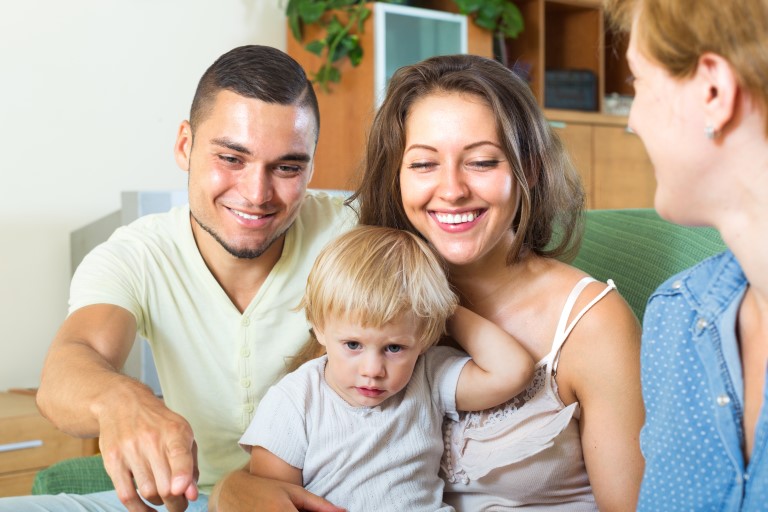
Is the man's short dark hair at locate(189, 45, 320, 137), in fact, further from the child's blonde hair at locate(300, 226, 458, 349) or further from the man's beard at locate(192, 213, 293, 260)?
the child's blonde hair at locate(300, 226, 458, 349)

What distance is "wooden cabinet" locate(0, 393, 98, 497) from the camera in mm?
2588

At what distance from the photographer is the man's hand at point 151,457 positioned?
105 centimetres

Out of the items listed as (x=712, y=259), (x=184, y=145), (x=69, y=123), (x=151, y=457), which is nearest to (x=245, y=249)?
(x=184, y=145)

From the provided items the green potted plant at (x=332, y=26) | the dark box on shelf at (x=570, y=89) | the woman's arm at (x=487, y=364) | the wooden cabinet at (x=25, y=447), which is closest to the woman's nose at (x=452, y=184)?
the woman's arm at (x=487, y=364)

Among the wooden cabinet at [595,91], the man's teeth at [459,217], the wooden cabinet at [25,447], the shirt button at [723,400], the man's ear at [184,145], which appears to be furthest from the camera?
the wooden cabinet at [595,91]

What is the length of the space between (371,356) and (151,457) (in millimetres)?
382

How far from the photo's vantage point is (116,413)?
1153mm

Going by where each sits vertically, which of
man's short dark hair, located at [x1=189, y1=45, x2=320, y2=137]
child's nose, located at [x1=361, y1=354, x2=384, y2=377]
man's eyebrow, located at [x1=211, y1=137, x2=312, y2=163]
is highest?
man's short dark hair, located at [x1=189, y1=45, x2=320, y2=137]

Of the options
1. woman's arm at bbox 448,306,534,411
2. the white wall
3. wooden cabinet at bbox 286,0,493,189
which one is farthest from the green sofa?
wooden cabinet at bbox 286,0,493,189

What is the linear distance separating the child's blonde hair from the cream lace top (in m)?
0.17

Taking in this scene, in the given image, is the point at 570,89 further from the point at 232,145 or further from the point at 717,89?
the point at 717,89

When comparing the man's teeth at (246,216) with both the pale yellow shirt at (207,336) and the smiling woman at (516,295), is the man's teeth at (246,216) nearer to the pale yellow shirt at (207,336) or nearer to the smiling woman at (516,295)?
the pale yellow shirt at (207,336)

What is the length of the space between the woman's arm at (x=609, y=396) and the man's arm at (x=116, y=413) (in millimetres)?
604

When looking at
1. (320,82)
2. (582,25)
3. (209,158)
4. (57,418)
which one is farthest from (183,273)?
(582,25)
